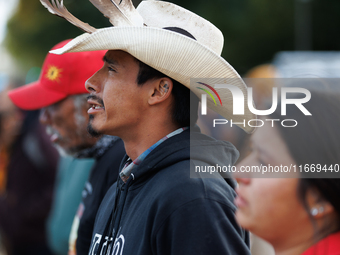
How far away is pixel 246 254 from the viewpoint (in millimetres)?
1684

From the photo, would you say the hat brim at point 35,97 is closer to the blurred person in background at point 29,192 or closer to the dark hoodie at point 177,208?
the blurred person in background at point 29,192

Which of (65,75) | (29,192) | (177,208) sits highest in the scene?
(65,75)

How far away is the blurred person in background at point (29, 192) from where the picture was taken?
178 inches

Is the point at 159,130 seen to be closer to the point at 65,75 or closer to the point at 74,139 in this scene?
the point at 74,139

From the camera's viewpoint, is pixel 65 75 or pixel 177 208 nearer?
pixel 177 208

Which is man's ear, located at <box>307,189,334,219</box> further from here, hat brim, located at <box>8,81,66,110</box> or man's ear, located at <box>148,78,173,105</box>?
hat brim, located at <box>8,81,66,110</box>

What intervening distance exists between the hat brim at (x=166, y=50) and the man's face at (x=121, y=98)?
0.11 meters

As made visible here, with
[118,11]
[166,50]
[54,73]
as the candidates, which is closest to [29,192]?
[54,73]

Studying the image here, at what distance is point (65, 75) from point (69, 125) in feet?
1.33

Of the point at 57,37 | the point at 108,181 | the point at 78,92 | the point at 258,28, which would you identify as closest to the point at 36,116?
the point at 78,92

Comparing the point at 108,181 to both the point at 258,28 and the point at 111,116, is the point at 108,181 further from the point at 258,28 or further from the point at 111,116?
the point at 258,28

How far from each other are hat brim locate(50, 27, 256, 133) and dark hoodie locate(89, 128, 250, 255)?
0.31 meters

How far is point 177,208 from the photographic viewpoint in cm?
162

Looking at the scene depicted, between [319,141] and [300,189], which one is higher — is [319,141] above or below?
above
